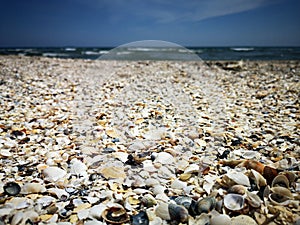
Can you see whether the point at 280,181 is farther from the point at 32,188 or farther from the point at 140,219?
the point at 32,188

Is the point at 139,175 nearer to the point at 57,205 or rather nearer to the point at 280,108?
the point at 57,205

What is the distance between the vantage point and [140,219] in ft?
4.71

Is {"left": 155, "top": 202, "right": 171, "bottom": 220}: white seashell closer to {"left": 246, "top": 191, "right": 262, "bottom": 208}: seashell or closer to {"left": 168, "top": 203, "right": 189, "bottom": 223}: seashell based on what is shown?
{"left": 168, "top": 203, "right": 189, "bottom": 223}: seashell

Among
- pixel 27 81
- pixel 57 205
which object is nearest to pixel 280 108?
pixel 57 205

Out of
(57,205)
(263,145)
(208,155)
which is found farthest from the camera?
(263,145)

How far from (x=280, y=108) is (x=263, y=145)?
177cm

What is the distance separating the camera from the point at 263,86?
19.4 ft

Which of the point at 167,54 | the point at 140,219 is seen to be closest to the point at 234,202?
the point at 140,219

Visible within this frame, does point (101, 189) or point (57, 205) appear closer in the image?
point (57, 205)

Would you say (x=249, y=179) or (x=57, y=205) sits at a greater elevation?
(x=249, y=179)

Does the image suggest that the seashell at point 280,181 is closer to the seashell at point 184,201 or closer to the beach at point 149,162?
the beach at point 149,162

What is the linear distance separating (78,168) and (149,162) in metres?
0.60

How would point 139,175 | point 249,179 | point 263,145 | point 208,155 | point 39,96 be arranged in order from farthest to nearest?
point 39,96 → point 263,145 → point 208,155 → point 139,175 → point 249,179

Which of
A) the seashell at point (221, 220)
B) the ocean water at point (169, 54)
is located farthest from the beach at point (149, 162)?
the ocean water at point (169, 54)
